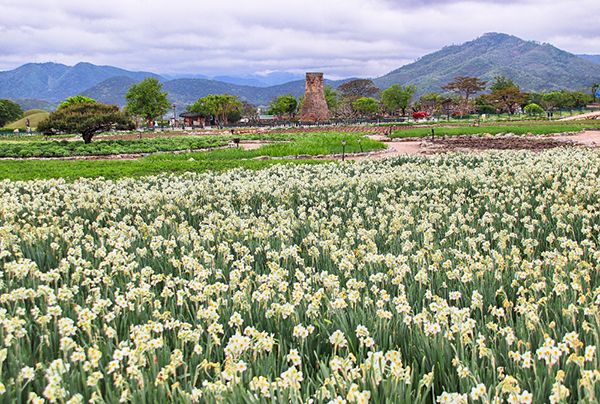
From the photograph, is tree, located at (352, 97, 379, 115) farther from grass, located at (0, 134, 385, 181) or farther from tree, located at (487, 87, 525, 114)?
grass, located at (0, 134, 385, 181)

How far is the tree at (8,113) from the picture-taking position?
3226 inches

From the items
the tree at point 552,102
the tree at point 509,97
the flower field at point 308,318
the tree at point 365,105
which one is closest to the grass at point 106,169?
the flower field at point 308,318

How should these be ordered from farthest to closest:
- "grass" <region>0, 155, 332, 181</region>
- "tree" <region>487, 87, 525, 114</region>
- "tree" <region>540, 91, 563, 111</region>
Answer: "tree" <region>540, 91, 563, 111</region>
"tree" <region>487, 87, 525, 114</region>
"grass" <region>0, 155, 332, 181</region>

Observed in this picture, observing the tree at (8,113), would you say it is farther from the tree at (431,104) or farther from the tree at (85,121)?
the tree at (431,104)

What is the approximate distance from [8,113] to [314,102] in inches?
2615

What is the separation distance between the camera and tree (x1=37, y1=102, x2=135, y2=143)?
2481 cm

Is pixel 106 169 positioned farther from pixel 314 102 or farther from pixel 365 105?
pixel 365 105

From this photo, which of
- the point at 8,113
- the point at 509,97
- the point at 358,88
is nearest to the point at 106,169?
the point at 509,97

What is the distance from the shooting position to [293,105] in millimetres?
91188

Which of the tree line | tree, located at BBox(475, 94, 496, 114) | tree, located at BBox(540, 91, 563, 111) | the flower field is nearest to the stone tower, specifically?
the tree line

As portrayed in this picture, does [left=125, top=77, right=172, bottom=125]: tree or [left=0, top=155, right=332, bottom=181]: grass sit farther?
[left=125, top=77, right=172, bottom=125]: tree

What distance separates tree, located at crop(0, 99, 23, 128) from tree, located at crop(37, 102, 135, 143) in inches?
2833

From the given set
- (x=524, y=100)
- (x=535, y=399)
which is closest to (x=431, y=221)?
(x=535, y=399)

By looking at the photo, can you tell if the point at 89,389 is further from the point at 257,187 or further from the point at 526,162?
the point at 526,162
